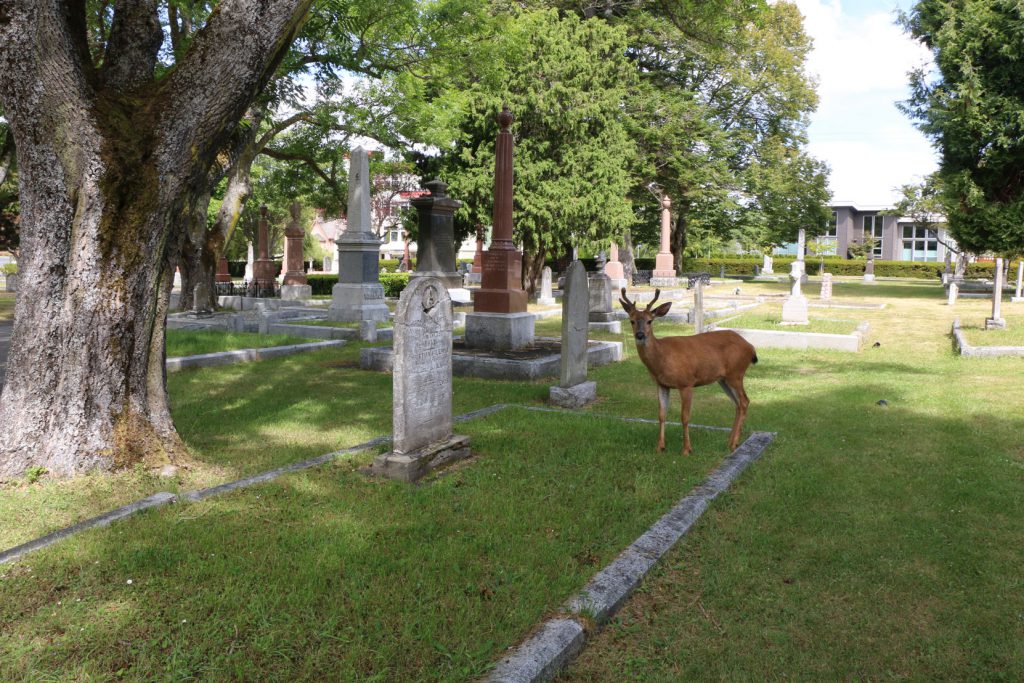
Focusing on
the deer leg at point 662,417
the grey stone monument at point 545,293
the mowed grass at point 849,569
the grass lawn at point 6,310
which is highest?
the grey stone monument at point 545,293

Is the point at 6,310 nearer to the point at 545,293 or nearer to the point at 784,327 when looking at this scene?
the point at 545,293

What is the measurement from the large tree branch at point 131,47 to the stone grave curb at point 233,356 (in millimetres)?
6114

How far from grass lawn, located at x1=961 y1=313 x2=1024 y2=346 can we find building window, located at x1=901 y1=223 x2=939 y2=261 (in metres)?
55.5

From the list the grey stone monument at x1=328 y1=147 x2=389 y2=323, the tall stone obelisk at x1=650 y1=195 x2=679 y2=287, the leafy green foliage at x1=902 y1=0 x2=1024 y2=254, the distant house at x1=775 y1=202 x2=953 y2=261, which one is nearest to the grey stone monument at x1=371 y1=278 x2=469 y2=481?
the grey stone monument at x1=328 y1=147 x2=389 y2=323

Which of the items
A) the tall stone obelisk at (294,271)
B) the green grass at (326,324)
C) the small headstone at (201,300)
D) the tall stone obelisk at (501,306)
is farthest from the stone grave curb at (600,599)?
the tall stone obelisk at (294,271)

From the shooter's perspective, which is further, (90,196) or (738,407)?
(738,407)

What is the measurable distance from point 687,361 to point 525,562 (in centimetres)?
310

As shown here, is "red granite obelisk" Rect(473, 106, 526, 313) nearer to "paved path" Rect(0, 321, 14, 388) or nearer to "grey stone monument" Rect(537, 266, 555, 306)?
"paved path" Rect(0, 321, 14, 388)

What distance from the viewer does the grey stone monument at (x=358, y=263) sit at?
1802 cm

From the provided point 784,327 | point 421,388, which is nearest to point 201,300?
point 784,327

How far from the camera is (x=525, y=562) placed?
4.17 m

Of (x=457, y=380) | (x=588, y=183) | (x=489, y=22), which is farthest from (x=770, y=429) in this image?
(x=588, y=183)

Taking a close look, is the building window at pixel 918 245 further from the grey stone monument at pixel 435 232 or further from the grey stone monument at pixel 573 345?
the grey stone monument at pixel 573 345

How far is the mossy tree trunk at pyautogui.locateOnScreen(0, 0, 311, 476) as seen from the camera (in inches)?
204
